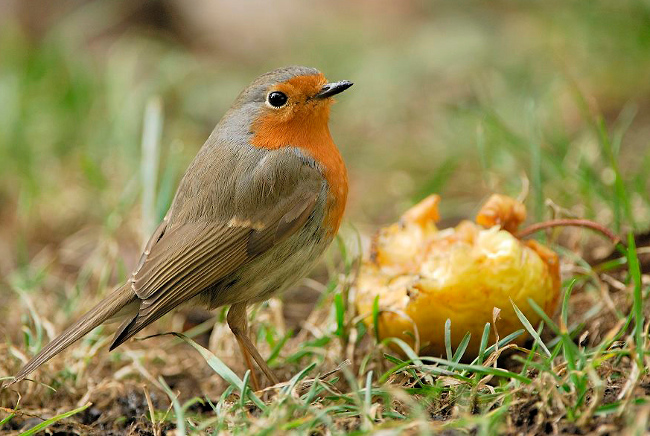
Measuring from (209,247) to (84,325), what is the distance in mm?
532

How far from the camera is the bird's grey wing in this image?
308cm

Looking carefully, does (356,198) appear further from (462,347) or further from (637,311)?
(637,311)

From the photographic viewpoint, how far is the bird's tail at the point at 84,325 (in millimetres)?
2844

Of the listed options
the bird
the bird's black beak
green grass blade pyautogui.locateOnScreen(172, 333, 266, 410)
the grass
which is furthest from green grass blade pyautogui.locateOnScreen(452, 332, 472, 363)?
the bird's black beak

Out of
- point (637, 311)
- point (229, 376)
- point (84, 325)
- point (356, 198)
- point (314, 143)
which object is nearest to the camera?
point (637, 311)

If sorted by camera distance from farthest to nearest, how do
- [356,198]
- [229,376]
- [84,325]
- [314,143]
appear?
[356,198] → [314,143] → [84,325] → [229,376]

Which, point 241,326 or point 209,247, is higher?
point 209,247

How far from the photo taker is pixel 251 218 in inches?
127

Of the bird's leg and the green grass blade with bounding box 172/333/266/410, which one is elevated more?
the green grass blade with bounding box 172/333/266/410

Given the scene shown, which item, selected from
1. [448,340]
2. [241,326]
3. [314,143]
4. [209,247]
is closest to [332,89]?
[314,143]

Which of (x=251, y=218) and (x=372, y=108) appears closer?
(x=251, y=218)

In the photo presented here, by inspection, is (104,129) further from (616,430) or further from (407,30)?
(616,430)

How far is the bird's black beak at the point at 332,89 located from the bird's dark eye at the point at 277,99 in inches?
5.3

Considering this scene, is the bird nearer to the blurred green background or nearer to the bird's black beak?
the bird's black beak
